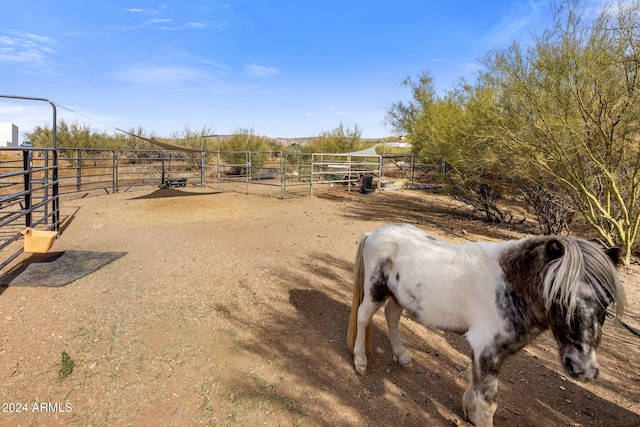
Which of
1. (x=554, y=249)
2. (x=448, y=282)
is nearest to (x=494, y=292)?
(x=448, y=282)

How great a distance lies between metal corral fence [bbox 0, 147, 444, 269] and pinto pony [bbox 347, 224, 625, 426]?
13.1 feet

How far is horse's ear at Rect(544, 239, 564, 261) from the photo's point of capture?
1.59 metres

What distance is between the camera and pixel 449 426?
6.82ft

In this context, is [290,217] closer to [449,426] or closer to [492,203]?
[492,203]

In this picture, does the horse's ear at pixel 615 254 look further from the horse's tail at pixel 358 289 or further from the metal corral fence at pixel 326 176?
the metal corral fence at pixel 326 176

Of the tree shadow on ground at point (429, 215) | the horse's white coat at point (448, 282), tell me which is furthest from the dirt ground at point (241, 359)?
the tree shadow on ground at point (429, 215)

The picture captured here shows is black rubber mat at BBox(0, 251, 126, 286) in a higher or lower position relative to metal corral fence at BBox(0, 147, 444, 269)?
lower

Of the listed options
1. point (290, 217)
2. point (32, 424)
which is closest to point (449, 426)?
point (32, 424)

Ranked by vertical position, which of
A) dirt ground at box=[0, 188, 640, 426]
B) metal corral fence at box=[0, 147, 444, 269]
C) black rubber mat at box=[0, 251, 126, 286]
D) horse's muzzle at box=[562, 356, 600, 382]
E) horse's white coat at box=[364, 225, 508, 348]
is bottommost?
dirt ground at box=[0, 188, 640, 426]

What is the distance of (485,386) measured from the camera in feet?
5.88

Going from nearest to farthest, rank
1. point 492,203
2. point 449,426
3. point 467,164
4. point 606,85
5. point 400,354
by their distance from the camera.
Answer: point 449,426, point 400,354, point 606,85, point 467,164, point 492,203

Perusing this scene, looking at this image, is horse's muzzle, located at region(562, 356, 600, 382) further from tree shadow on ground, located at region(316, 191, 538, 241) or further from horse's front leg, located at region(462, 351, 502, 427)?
tree shadow on ground, located at region(316, 191, 538, 241)

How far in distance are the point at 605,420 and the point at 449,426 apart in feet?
3.45

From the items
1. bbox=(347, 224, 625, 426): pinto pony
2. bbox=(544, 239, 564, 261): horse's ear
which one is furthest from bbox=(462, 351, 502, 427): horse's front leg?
bbox=(544, 239, 564, 261): horse's ear
